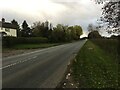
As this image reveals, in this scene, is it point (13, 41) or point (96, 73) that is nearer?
point (96, 73)

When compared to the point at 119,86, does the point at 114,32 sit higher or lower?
higher

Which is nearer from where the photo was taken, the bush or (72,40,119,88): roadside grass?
(72,40,119,88): roadside grass

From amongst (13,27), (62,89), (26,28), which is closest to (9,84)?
(62,89)

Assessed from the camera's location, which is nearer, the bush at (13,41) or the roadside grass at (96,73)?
the roadside grass at (96,73)

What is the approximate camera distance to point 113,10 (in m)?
12.9

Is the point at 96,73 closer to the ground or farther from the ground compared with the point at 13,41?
farther from the ground

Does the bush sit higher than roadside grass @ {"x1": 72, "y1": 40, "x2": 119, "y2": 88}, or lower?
lower

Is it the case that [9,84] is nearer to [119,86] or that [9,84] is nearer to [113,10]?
[119,86]

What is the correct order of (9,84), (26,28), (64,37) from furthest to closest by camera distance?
(26,28)
(64,37)
(9,84)

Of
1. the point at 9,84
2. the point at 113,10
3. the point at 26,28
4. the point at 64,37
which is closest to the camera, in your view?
the point at 9,84

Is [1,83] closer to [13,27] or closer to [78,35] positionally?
[13,27]

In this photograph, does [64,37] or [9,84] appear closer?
[9,84]

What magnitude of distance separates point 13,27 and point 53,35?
16.4 meters

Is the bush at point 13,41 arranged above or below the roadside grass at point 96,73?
below
